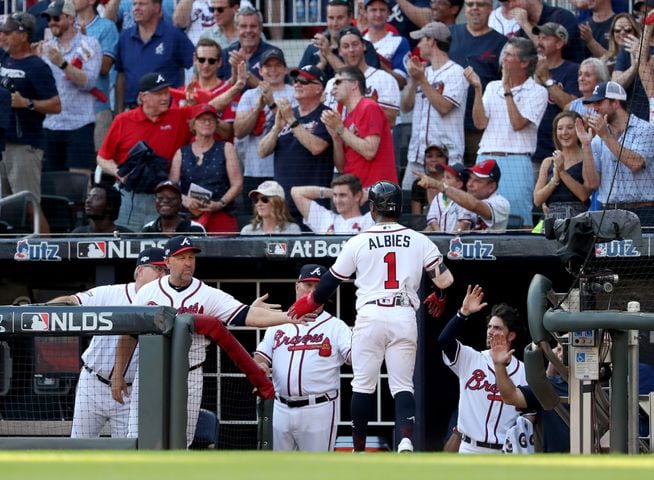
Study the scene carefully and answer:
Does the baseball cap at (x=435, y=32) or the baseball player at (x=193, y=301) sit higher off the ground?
the baseball cap at (x=435, y=32)

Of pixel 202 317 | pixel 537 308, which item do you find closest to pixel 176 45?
pixel 202 317

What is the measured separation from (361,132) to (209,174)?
120 centimetres

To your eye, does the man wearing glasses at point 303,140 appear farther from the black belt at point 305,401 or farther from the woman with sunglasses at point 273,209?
the black belt at point 305,401

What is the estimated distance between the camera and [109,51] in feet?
36.5

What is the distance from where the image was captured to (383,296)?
734cm

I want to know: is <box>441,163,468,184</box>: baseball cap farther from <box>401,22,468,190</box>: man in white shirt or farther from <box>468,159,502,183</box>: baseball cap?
<box>401,22,468,190</box>: man in white shirt

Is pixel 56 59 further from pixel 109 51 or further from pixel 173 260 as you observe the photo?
pixel 173 260

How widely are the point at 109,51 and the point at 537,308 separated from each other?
573cm

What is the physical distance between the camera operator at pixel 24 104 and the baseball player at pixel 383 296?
3.88 meters

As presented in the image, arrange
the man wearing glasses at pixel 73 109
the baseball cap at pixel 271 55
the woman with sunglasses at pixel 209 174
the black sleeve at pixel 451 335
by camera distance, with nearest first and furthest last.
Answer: the black sleeve at pixel 451 335
the woman with sunglasses at pixel 209 174
the baseball cap at pixel 271 55
the man wearing glasses at pixel 73 109

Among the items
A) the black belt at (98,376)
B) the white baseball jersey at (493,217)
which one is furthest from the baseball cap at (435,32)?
the black belt at (98,376)

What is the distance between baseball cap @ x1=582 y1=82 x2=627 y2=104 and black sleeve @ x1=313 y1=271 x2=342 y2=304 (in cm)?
270

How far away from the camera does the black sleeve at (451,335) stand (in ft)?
25.2

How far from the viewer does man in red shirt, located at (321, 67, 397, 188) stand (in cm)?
944
